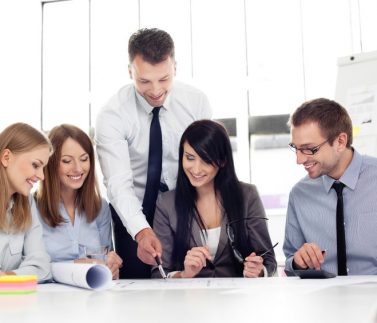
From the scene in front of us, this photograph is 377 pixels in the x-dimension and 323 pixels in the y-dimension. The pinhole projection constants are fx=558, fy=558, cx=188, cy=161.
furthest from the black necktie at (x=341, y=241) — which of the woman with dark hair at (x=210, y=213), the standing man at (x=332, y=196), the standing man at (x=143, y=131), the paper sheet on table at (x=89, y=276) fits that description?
the paper sheet on table at (x=89, y=276)

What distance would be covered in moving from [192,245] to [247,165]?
9.51ft

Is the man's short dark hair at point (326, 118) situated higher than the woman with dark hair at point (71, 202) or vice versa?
the man's short dark hair at point (326, 118)

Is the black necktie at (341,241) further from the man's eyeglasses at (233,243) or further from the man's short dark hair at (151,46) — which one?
the man's short dark hair at (151,46)

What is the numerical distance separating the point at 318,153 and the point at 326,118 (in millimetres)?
145

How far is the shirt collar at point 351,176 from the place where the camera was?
204 cm

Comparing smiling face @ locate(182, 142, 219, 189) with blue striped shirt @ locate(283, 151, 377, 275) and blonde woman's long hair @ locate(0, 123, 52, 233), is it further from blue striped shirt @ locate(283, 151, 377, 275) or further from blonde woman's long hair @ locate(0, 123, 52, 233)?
blonde woman's long hair @ locate(0, 123, 52, 233)

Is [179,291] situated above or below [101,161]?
below

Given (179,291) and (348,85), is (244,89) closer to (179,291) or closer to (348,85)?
(348,85)

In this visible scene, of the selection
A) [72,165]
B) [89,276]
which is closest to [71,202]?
[72,165]

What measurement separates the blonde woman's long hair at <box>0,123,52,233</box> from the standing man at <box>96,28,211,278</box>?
291mm

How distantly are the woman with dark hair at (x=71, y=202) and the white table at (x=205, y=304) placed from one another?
28.8 inches

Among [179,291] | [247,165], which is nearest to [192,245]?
[179,291]

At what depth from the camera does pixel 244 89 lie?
196 inches

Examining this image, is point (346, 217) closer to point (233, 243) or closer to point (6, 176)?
point (233, 243)
